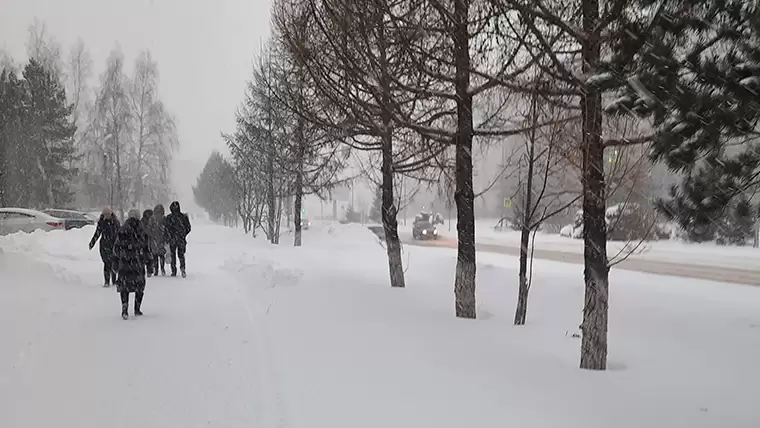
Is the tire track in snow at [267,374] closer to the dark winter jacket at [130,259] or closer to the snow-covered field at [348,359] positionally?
the snow-covered field at [348,359]

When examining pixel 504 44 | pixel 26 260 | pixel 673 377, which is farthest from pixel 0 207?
pixel 673 377

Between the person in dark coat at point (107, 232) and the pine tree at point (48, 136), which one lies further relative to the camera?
the pine tree at point (48, 136)

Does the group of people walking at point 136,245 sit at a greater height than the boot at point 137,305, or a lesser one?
greater

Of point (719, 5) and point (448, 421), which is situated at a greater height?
point (719, 5)

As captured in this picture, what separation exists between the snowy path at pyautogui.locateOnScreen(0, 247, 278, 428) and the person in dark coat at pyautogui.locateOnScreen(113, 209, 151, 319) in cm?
35

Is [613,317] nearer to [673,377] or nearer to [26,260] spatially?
[673,377]

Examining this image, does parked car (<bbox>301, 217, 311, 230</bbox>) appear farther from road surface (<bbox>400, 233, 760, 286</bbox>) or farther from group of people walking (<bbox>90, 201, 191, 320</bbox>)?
group of people walking (<bbox>90, 201, 191, 320</bbox>)

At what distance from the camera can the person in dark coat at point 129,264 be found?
781 cm

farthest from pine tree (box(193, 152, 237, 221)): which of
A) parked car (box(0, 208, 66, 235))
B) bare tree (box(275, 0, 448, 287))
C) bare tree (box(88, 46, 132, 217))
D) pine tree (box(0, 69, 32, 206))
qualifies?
bare tree (box(275, 0, 448, 287))

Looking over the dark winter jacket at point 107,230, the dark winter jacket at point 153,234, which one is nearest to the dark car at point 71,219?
the dark winter jacket at point 153,234

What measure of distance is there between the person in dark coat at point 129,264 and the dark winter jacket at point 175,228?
457 centimetres

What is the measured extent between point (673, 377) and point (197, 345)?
5.35 m

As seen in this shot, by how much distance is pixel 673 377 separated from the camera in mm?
5848

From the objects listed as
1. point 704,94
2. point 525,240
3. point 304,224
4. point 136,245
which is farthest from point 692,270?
point 304,224
